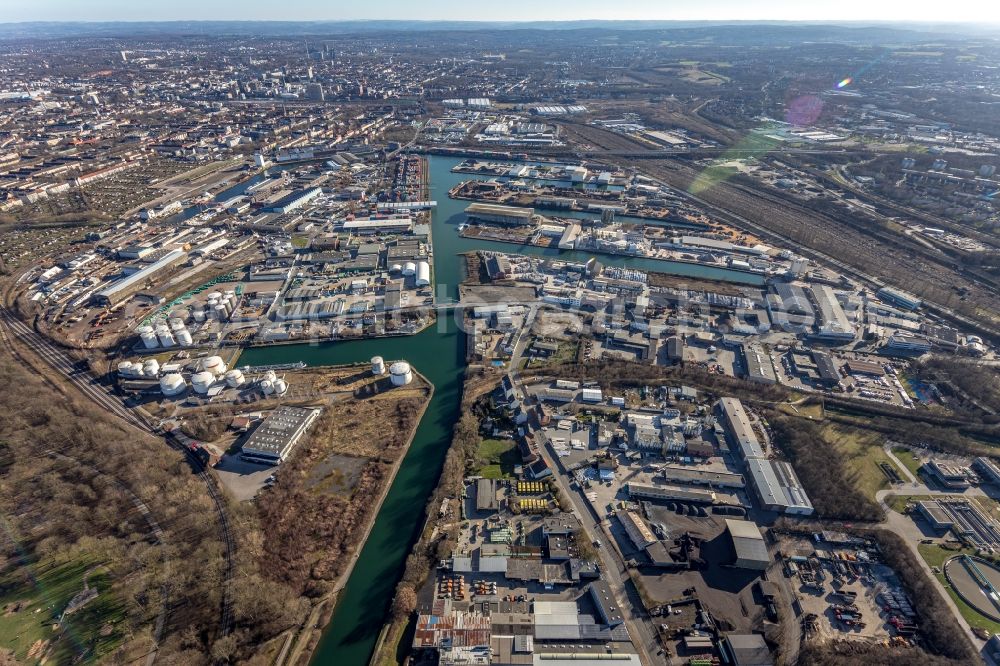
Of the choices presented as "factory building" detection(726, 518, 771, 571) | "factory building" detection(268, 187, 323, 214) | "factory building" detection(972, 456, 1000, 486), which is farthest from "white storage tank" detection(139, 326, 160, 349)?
"factory building" detection(972, 456, 1000, 486)

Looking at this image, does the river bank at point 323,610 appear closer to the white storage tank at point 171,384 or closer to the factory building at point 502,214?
the white storage tank at point 171,384

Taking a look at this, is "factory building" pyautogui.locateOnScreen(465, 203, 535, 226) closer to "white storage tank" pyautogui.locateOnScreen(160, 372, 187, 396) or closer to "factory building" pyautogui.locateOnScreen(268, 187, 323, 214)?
"factory building" pyautogui.locateOnScreen(268, 187, 323, 214)

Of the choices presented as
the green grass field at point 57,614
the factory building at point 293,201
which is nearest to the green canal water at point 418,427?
the green grass field at point 57,614

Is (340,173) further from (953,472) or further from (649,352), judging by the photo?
(953,472)

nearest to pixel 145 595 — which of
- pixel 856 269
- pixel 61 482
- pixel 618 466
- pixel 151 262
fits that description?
pixel 61 482

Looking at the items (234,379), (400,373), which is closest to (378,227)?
(234,379)

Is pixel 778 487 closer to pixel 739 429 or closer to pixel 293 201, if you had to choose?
pixel 739 429
